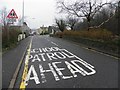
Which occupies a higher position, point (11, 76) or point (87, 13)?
point (87, 13)

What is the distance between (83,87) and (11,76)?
325 centimetres

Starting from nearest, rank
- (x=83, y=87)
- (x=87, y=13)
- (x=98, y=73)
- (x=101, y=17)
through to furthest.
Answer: (x=83, y=87) < (x=98, y=73) < (x=87, y=13) < (x=101, y=17)

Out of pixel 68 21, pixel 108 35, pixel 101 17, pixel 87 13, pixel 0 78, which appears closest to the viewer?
pixel 0 78

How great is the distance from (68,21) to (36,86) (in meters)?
68.9

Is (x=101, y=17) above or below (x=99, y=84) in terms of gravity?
above

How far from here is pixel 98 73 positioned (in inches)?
387

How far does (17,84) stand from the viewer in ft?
26.9

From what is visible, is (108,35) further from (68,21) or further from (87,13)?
(68,21)

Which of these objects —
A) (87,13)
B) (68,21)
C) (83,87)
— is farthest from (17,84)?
(68,21)

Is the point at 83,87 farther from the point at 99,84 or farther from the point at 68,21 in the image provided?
the point at 68,21

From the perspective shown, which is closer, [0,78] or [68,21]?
[0,78]

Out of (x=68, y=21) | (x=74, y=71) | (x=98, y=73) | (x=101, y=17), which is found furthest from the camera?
(x=68, y=21)

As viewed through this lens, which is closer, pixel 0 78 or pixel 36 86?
pixel 36 86

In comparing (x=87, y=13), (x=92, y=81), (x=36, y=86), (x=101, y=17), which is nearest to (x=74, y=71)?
(x=92, y=81)
